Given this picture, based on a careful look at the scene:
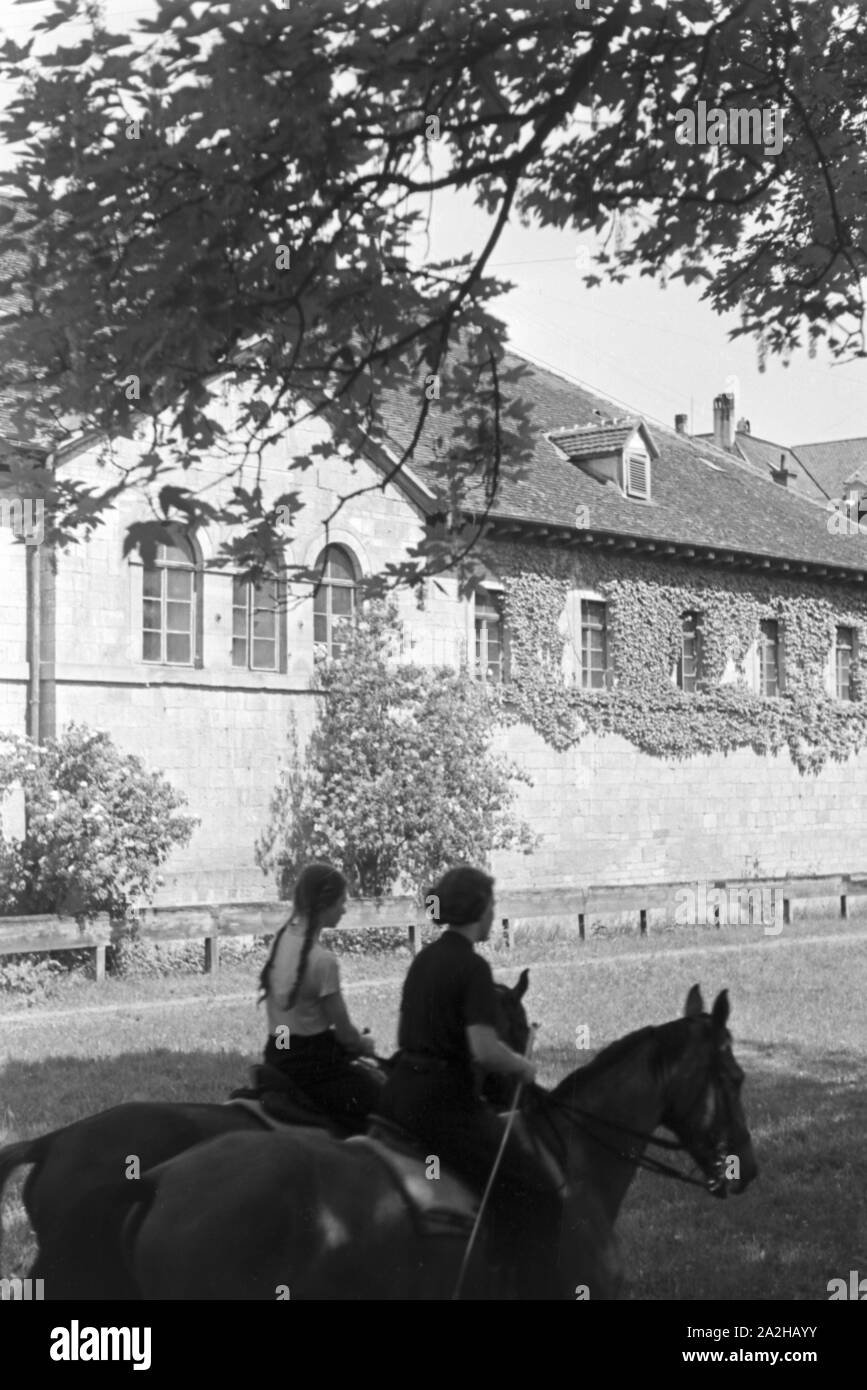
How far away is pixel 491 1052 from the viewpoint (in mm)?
5605

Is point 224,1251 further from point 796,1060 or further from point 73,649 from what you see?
point 73,649

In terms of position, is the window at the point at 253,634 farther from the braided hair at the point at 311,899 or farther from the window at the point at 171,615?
the braided hair at the point at 311,899

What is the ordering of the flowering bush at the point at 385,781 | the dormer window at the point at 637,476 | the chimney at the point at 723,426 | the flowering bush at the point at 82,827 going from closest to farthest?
the flowering bush at the point at 82,827 → the flowering bush at the point at 385,781 → the dormer window at the point at 637,476 → the chimney at the point at 723,426

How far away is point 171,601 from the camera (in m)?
23.2

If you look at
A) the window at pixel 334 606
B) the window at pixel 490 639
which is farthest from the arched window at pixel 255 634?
the window at pixel 490 639

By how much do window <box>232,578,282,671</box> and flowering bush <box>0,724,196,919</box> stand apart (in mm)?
3252

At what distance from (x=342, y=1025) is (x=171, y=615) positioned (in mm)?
17331

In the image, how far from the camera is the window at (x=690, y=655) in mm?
31984

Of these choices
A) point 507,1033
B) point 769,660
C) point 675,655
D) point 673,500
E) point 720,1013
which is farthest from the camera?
point 769,660

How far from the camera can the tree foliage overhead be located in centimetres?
781

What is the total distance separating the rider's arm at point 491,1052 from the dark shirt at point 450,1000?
32 mm

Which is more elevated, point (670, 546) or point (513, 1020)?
point (670, 546)

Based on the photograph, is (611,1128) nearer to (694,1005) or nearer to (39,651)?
(694,1005)

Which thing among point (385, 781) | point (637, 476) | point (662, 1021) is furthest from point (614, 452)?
point (662, 1021)
